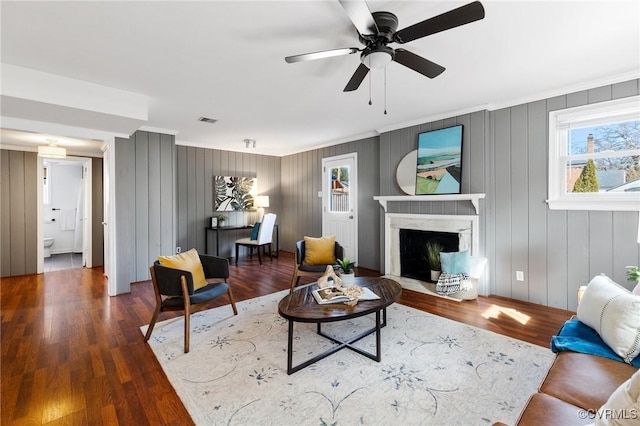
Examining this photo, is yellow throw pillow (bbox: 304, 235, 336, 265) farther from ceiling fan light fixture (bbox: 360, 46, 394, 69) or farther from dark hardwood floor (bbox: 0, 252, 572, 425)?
ceiling fan light fixture (bbox: 360, 46, 394, 69)

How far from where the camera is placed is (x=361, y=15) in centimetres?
155

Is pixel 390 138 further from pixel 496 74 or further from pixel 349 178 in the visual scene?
pixel 496 74

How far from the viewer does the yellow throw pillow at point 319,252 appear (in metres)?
3.87

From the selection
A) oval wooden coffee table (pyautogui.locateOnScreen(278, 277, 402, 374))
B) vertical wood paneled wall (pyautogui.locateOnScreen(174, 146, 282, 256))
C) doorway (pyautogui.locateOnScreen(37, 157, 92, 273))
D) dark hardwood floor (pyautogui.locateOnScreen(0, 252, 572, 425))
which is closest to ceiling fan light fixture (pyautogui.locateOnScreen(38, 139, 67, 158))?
vertical wood paneled wall (pyautogui.locateOnScreen(174, 146, 282, 256))

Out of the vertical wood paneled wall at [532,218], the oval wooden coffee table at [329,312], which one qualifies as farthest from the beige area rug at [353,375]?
the vertical wood paneled wall at [532,218]

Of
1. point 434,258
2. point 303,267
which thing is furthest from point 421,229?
point 303,267

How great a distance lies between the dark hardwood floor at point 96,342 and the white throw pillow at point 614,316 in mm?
860

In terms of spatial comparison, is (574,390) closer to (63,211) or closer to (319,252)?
(319,252)

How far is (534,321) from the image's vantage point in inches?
114

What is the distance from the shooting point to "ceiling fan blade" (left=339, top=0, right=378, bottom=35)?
1437 mm

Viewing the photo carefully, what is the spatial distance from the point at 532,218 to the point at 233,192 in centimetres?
518

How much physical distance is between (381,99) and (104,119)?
3.10 meters

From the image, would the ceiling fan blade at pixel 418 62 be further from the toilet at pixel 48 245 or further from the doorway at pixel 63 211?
the toilet at pixel 48 245

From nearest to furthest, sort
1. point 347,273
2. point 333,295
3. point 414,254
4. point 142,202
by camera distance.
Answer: point 333,295, point 347,273, point 142,202, point 414,254
